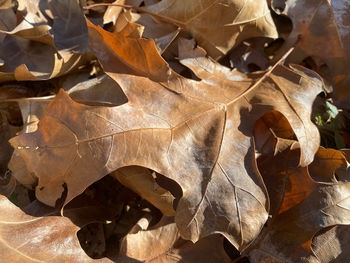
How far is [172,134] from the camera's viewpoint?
1201 millimetres

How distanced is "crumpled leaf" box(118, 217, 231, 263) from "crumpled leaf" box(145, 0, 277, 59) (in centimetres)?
78

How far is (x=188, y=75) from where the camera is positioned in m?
1.51

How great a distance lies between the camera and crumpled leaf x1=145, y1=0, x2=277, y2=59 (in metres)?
1.45

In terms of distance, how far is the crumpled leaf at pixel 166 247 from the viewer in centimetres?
124

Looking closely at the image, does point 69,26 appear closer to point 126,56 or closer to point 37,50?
point 37,50

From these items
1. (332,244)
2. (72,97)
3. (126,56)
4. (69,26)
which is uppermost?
(126,56)

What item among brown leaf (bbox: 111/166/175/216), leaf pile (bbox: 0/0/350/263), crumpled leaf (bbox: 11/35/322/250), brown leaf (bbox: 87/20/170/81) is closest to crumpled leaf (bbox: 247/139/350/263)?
leaf pile (bbox: 0/0/350/263)

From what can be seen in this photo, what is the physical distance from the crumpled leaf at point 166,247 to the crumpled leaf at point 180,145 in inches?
→ 7.9

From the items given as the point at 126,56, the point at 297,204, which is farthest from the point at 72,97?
the point at 297,204

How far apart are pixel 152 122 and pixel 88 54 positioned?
1.78ft

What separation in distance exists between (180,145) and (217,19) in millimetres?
605

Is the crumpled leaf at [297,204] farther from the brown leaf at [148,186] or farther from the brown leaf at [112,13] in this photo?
the brown leaf at [112,13]

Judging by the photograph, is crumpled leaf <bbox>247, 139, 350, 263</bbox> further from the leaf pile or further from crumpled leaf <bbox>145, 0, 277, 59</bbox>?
crumpled leaf <bbox>145, 0, 277, 59</bbox>

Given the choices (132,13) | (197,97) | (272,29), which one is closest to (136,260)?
(197,97)
